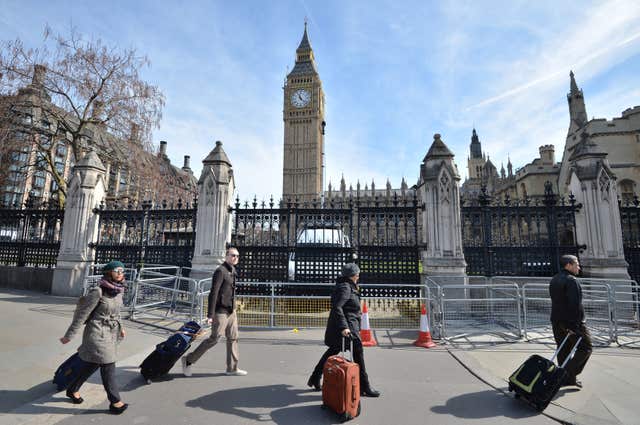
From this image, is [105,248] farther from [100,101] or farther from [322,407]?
[322,407]

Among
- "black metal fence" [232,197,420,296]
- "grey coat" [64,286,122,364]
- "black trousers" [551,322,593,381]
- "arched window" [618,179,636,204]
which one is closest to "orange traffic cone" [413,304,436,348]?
"black trousers" [551,322,593,381]

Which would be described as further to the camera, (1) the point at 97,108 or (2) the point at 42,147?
(1) the point at 97,108

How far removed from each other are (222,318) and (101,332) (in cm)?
137

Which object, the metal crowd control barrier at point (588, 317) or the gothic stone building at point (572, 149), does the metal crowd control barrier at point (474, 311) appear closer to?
the metal crowd control barrier at point (588, 317)

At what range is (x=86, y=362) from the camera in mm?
3320

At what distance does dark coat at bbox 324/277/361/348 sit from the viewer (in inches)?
143

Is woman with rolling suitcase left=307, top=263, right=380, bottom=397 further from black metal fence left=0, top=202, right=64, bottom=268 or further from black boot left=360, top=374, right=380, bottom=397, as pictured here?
black metal fence left=0, top=202, right=64, bottom=268

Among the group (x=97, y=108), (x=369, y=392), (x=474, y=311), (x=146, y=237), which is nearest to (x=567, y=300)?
(x=369, y=392)

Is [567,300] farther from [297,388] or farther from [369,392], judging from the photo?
[297,388]

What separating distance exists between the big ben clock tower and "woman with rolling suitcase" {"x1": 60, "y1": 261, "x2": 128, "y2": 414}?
83.0 m

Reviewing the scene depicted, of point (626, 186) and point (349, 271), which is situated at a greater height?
point (626, 186)

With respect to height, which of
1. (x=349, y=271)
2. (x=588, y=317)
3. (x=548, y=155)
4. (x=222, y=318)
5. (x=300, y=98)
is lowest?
(x=588, y=317)

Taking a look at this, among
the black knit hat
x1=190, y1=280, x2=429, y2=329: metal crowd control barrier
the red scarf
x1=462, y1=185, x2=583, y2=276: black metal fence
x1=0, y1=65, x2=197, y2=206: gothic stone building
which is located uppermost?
x1=0, y1=65, x2=197, y2=206: gothic stone building

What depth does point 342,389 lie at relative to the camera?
3.15 metres
